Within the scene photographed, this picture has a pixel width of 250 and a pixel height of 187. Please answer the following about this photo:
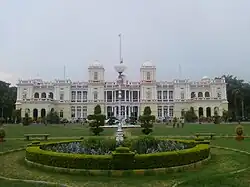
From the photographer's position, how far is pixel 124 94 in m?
78.1

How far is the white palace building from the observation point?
77.8m

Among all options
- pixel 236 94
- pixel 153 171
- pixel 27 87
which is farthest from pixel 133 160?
pixel 27 87

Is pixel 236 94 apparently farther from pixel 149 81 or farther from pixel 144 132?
pixel 144 132

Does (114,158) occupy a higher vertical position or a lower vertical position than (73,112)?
lower

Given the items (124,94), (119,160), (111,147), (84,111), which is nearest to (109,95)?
(124,94)

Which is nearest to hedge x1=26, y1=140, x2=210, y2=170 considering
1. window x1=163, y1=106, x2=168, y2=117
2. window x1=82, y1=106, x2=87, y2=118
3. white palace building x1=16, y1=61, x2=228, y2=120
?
white palace building x1=16, y1=61, x2=228, y2=120

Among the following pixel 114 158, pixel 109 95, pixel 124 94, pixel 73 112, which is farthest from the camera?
pixel 109 95

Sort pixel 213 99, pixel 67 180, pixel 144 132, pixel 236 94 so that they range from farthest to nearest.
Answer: pixel 213 99, pixel 236 94, pixel 144 132, pixel 67 180

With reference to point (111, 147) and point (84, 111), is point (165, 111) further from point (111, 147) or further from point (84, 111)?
point (111, 147)

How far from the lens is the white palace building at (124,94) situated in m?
77.8

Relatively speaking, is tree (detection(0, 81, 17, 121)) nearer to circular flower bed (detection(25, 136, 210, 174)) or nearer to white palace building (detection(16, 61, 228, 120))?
white palace building (detection(16, 61, 228, 120))

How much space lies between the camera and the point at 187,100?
77188 millimetres

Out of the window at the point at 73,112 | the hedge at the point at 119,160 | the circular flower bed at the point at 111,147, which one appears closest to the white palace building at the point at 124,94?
the window at the point at 73,112

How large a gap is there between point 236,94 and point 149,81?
21.9m
